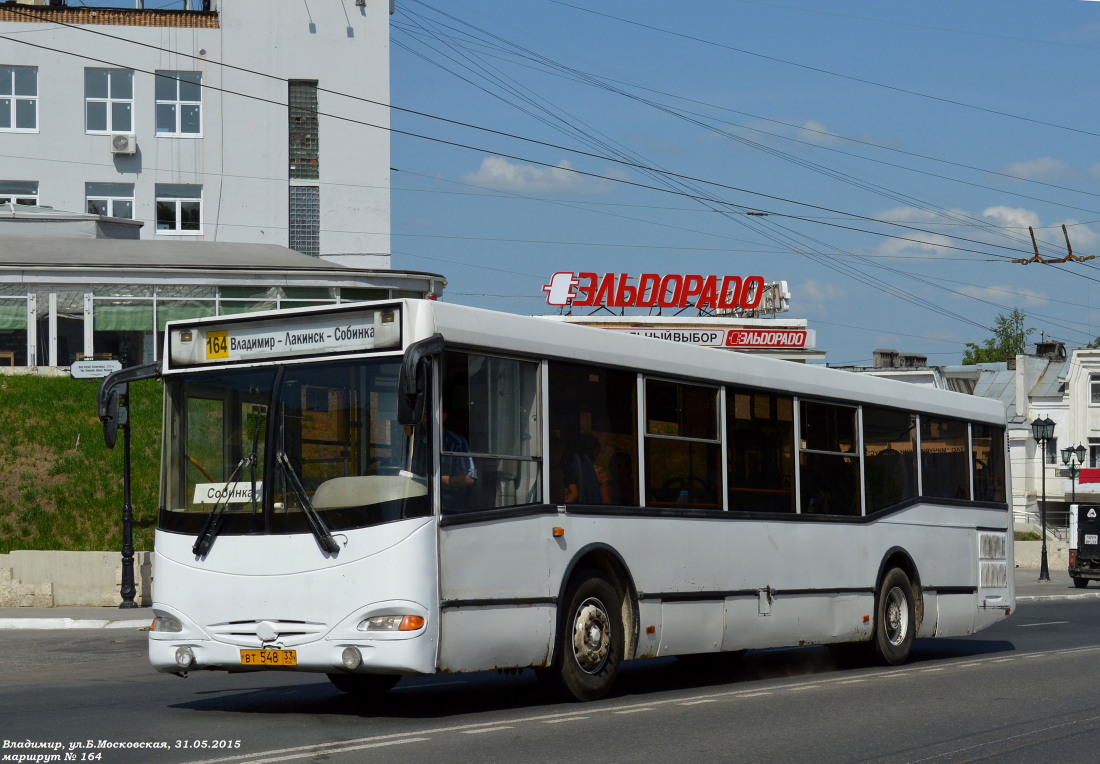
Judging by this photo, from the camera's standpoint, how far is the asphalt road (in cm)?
857

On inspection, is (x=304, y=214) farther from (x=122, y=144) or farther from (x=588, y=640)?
(x=588, y=640)

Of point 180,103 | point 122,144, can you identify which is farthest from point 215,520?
point 180,103

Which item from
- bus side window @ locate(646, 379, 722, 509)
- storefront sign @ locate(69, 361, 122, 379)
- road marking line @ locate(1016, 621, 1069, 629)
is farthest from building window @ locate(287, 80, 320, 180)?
bus side window @ locate(646, 379, 722, 509)

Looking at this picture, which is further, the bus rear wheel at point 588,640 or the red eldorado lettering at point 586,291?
the red eldorado lettering at point 586,291

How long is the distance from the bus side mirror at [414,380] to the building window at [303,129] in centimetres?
Result: 5280

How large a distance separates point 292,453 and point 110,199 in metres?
52.4

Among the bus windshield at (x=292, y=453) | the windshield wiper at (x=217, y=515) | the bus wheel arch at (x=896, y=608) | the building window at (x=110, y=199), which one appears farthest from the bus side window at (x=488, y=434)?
the building window at (x=110, y=199)

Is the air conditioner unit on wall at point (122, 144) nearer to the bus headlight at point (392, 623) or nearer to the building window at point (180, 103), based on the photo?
the building window at point (180, 103)

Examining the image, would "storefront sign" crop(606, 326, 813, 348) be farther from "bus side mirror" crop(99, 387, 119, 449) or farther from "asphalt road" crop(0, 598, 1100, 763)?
"bus side mirror" crop(99, 387, 119, 449)

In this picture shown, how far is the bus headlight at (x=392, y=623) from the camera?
945 centimetres

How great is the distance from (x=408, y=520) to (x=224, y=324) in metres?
2.18

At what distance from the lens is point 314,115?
61.1 meters

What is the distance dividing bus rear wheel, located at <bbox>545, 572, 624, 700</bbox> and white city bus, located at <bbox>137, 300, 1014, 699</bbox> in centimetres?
2

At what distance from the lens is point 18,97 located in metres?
58.4
